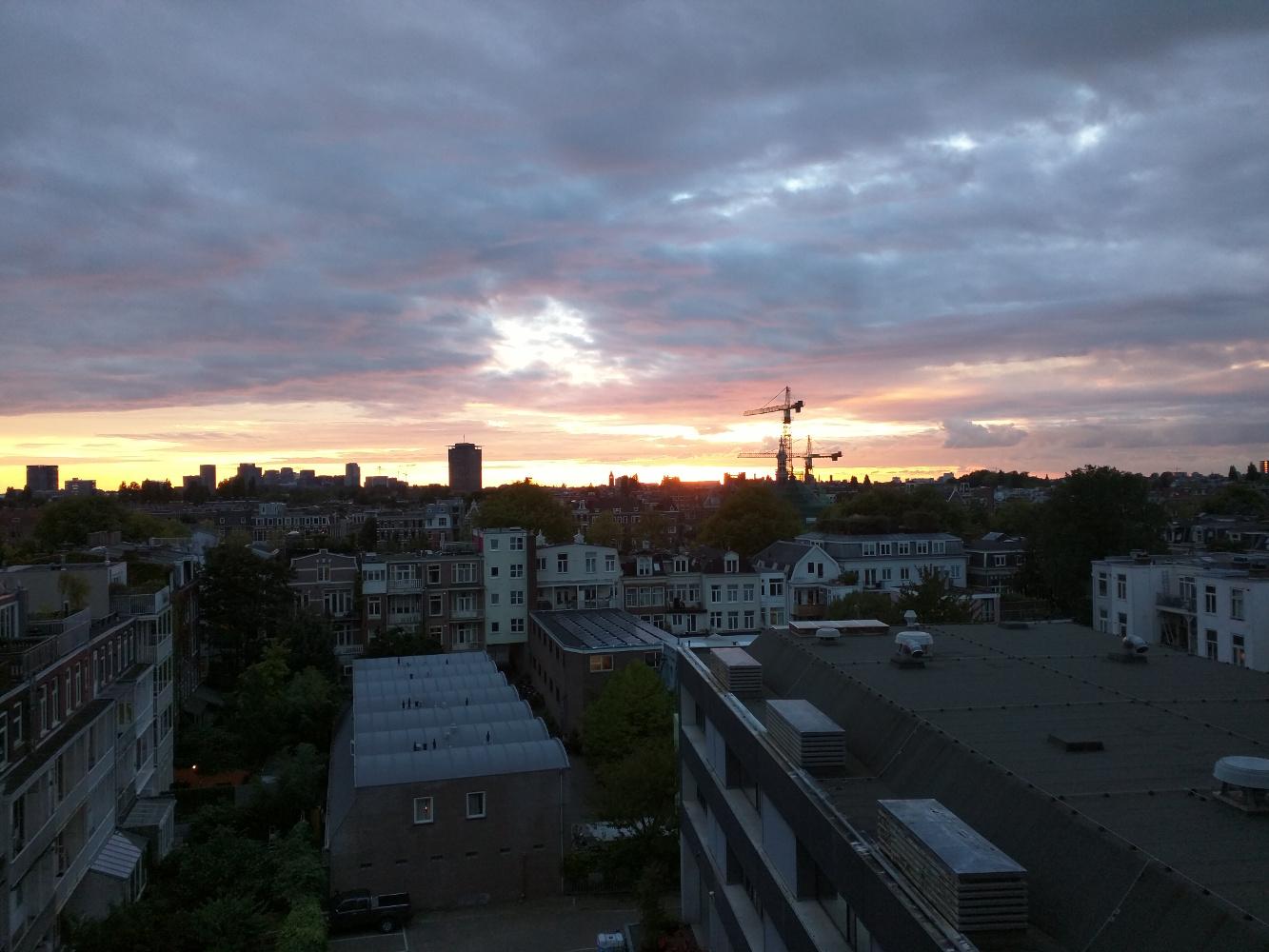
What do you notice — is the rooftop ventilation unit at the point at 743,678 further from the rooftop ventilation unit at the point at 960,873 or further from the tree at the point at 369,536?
the tree at the point at 369,536

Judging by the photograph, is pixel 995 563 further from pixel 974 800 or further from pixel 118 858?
pixel 974 800

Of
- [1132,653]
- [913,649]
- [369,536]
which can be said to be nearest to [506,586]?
[913,649]

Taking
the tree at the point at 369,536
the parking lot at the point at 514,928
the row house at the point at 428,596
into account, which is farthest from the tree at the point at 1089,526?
the tree at the point at 369,536

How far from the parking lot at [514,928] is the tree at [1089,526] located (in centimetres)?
4012

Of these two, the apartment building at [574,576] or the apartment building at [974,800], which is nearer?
the apartment building at [974,800]

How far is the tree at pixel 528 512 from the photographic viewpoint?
231 ft

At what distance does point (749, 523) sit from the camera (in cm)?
6912

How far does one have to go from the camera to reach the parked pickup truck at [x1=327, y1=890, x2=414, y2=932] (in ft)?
72.8

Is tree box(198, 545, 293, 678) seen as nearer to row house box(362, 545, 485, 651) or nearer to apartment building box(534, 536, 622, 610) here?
row house box(362, 545, 485, 651)

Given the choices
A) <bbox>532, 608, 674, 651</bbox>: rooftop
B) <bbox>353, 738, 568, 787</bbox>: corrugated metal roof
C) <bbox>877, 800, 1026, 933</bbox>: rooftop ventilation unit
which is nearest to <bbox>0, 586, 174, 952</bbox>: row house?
<bbox>353, 738, 568, 787</bbox>: corrugated metal roof

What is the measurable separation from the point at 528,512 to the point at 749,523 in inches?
680

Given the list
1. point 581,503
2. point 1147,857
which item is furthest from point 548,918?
point 581,503

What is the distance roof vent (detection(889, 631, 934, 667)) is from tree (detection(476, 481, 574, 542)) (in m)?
52.7

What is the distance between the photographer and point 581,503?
134 metres
